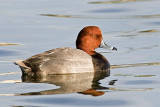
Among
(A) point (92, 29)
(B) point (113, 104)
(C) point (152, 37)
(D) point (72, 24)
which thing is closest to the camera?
Result: (B) point (113, 104)

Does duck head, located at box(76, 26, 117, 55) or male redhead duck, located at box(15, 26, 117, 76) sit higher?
duck head, located at box(76, 26, 117, 55)

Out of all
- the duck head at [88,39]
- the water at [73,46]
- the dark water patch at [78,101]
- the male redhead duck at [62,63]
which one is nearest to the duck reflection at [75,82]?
the water at [73,46]

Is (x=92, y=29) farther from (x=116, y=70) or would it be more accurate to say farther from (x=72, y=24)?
(x=72, y=24)

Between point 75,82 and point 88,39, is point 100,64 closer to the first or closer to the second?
point 88,39

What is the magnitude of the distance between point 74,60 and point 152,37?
4040 mm

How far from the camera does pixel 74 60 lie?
1172cm

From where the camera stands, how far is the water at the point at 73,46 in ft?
31.6

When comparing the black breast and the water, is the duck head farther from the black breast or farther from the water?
the water

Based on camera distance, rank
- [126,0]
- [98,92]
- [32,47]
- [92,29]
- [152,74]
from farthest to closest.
Answer: [126,0]
[32,47]
[92,29]
[152,74]
[98,92]

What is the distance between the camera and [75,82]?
35.9 feet

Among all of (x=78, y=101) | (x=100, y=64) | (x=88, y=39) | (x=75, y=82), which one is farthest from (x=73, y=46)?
(x=78, y=101)

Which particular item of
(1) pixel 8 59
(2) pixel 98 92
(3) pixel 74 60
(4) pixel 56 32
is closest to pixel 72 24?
(4) pixel 56 32

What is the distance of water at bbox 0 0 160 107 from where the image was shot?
9.62m

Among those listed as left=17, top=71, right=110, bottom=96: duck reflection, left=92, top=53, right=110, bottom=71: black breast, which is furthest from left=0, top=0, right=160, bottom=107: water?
left=92, top=53, right=110, bottom=71: black breast
